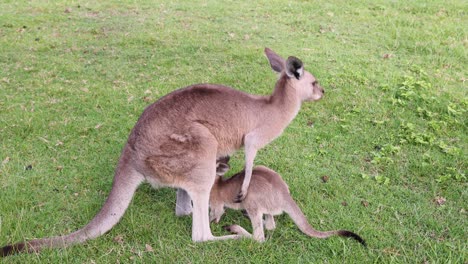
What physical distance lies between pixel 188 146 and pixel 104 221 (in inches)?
29.8

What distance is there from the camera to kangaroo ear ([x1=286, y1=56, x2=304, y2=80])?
11.7ft

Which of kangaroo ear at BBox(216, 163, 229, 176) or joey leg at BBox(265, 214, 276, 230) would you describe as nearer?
joey leg at BBox(265, 214, 276, 230)

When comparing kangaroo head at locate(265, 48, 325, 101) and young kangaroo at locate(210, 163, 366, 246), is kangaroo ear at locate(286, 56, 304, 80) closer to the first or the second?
kangaroo head at locate(265, 48, 325, 101)

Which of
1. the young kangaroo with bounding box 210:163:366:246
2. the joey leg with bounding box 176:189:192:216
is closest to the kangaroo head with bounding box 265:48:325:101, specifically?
the young kangaroo with bounding box 210:163:366:246

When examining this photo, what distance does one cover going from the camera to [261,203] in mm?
3557

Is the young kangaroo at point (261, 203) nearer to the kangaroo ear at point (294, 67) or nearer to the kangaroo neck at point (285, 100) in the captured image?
the kangaroo neck at point (285, 100)

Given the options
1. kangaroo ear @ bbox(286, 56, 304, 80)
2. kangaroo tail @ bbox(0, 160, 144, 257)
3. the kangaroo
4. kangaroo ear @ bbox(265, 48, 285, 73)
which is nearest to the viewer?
kangaroo tail @ bbox(0, 160, 144, 257)

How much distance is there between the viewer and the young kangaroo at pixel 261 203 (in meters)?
3.47

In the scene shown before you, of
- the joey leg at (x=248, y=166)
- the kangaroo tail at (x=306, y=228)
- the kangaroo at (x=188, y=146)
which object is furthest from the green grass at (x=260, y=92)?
the joey leg at (x=248, y=166)

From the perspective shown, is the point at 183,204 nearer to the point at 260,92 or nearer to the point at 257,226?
the point at 257,226

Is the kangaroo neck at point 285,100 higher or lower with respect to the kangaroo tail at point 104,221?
higher

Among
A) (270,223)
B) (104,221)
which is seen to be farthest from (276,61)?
(104,221)

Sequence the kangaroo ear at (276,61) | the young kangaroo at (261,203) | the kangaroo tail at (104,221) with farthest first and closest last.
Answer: the kangaroo ear at (276,61)
the young kangaroo at (261,203)
the kangaroo tail at (104,221)

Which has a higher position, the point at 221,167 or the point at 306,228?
the point at 221,167
